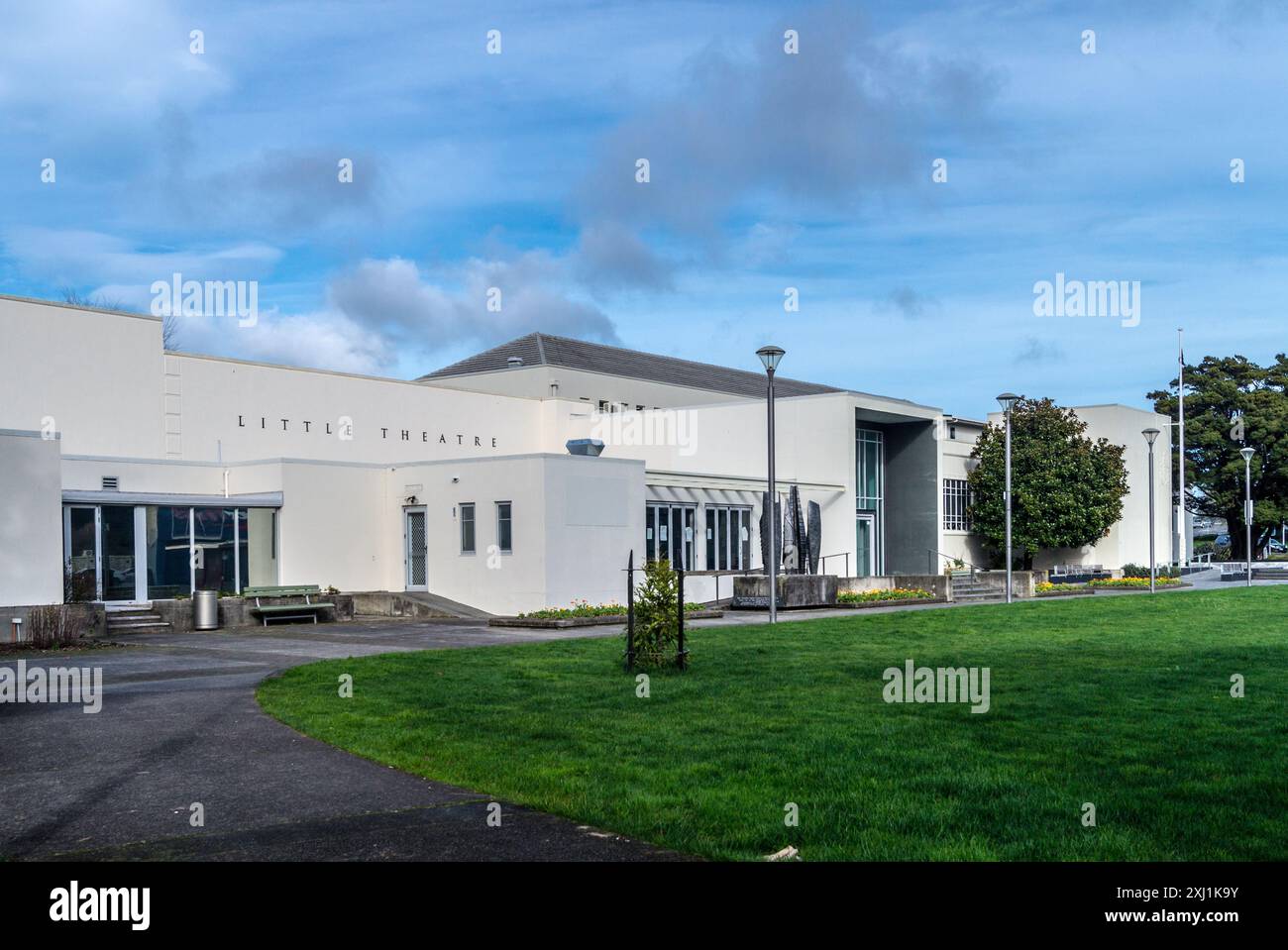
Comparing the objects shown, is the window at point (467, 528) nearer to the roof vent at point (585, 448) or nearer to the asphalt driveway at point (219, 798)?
the roof vent at point (585, 448)

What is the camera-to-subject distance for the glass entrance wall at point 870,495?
4634 cm

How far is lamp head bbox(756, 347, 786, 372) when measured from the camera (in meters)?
22.6

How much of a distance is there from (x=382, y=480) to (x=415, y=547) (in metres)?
1.98

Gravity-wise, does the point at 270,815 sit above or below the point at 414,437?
below

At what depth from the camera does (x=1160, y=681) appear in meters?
13.0

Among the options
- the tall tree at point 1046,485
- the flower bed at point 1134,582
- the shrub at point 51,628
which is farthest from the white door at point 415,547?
the tall tree at point 1046,485

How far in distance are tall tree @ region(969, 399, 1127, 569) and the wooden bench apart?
97.6 feet

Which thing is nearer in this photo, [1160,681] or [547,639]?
[1160,681]

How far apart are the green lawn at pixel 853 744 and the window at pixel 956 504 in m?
31.5

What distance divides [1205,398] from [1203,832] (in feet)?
250

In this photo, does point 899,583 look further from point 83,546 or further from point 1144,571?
point 83,546

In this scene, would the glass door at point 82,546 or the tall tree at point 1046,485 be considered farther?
the tall tree at point 1046,485
